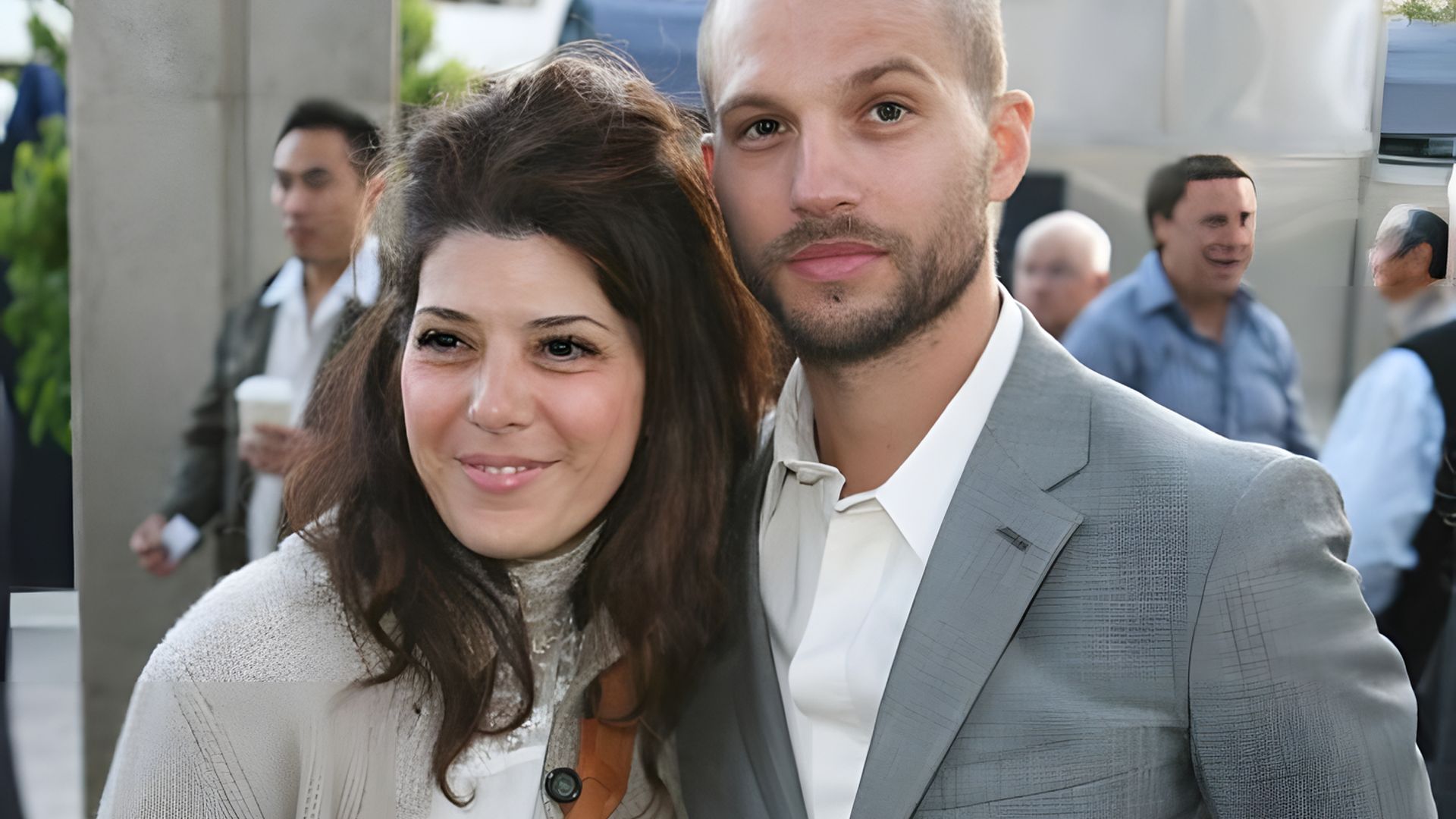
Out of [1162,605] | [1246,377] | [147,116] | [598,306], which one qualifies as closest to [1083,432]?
[1162,605]

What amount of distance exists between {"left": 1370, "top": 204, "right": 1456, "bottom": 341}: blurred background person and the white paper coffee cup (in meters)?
1.36

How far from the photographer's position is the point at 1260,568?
1.16 meters

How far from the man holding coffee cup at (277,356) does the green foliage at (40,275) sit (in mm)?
167

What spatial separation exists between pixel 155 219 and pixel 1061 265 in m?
1.11

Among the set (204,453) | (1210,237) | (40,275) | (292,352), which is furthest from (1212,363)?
(40,275)

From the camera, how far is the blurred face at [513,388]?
1.34 metres

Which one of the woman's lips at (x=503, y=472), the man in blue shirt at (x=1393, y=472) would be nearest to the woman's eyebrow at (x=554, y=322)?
the woman's lips at (x=503, y=472)

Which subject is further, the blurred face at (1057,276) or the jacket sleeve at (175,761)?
the blurred face at (1057,276)

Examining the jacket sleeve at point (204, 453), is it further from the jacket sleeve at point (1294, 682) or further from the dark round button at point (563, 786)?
the jacket sleeve at point (1294, 682)

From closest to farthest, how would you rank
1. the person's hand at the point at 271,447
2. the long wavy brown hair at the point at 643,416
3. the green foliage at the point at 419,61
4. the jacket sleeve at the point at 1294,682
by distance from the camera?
the jacket sleeve at the point at 1294,682, the long wavy brown hair at the point at 643,416, the green foliage at the point at 419,61, the person's hand at the point at 271,447

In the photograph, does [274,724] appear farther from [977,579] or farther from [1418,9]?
[1418,9]

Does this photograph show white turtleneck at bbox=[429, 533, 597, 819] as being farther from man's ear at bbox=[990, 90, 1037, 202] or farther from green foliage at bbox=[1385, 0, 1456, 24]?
green foliage at bbox=[1385, 0, 1456, 24]

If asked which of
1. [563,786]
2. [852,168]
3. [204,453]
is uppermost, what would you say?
[852,168]

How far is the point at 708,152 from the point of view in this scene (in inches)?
57.6
